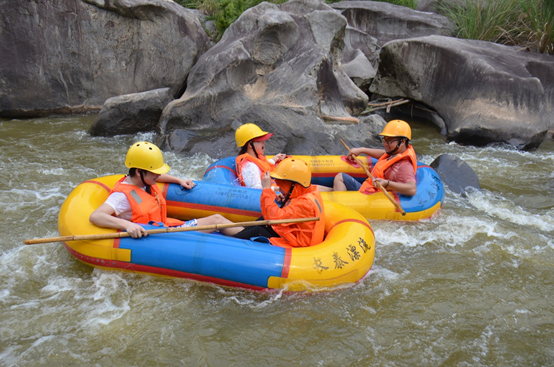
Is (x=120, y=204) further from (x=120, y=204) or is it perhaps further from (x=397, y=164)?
(x=397, y=164)

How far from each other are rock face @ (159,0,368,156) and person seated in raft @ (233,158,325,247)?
11.7 ft

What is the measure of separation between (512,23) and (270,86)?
6.69 metres

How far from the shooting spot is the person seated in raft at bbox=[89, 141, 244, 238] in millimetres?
3713

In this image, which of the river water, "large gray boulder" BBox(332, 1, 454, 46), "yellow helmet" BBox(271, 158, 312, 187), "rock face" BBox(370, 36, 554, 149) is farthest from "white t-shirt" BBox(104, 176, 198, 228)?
"large gray boulder" BBox(332, 1, 454, 46)

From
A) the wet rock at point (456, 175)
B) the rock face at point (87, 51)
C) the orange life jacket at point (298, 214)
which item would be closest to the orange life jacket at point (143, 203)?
the orange life jacket at point (298, 214)

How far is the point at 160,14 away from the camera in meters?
10.0

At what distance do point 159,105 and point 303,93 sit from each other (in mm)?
3063

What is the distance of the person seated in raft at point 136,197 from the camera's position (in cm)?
371

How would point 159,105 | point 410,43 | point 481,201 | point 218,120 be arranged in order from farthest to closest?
1. point 410,43
2. point 159,105
3. point 218,120
4. point 481,201

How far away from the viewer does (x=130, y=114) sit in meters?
8.58

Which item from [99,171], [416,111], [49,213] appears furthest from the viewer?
[416,111]

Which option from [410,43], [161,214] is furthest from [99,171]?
[410,43]

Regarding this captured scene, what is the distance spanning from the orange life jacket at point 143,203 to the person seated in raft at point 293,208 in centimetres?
83

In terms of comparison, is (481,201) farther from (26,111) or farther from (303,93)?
(26,111)
